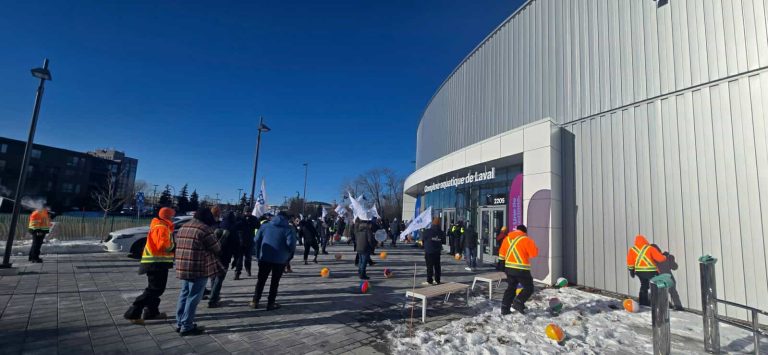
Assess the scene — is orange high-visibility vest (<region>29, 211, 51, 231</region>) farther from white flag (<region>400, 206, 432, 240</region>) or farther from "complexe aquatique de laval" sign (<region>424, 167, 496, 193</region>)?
"complexe aquatique de laval" sign (<region>424, 167, 496, 193</region>)

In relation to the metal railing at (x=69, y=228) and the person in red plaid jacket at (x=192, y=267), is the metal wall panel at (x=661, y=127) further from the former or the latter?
the metal railing at (x=69, y=228)

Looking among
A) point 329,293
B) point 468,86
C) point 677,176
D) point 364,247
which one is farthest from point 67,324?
point 468,86

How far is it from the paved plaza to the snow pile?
457 millimetres

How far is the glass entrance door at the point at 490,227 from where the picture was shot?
1447 centimetres

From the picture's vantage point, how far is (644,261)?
300 inches

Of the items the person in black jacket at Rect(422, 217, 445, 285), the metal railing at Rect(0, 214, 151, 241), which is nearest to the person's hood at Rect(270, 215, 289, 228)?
the person in black jacket at Rect(422, 217, 445, 285)

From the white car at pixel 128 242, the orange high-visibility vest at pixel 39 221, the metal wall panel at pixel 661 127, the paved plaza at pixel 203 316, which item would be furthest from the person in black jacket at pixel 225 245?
the metal wall panel at pixel 661 127

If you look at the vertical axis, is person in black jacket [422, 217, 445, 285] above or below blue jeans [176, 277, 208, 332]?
above

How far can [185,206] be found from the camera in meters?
61.2

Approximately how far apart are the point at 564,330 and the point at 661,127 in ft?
19.8

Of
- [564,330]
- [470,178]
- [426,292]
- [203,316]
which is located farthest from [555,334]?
[470,178]

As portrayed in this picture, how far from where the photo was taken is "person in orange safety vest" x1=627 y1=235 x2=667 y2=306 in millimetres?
7523

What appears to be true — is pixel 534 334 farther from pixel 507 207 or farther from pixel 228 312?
pixel 507 207

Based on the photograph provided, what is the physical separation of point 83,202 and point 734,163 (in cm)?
7450
